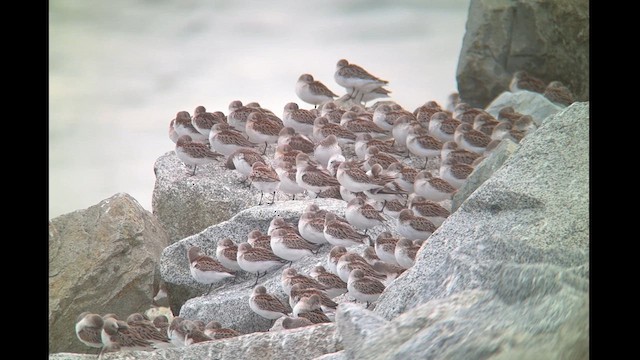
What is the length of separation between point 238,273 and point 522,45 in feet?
23.1

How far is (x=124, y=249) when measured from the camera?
400 inches

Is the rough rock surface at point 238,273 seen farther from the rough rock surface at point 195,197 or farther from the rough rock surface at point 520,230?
the rough rock surface at point 520,230

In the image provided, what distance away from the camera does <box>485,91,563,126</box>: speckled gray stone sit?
42.4ft

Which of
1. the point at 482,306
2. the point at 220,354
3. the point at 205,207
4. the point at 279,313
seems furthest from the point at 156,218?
the point at 482,306

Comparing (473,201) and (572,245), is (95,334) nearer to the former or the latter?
(473,201)

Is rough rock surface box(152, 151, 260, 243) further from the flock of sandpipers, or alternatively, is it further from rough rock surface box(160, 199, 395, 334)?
rough rock surface box(160, 199, 395, 334)

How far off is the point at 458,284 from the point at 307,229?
4.23m

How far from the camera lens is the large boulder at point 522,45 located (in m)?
14.6

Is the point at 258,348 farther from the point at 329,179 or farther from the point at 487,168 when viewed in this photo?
the point at 329,179

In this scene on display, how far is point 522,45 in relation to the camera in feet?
49.1

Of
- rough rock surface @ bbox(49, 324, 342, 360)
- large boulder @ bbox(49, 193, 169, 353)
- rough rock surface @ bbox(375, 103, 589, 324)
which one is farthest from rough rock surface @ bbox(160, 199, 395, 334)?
rough rock surface @ bbox(49, 324, 342, 360)

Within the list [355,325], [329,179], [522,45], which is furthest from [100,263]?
[522,45]

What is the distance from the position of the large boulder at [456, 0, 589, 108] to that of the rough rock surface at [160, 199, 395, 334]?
5.57 meters

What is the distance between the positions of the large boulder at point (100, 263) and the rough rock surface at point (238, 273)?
13.9 inches
